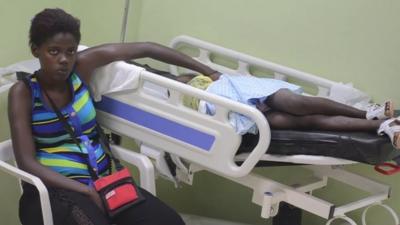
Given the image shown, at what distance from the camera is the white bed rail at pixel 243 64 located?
95.7 inches

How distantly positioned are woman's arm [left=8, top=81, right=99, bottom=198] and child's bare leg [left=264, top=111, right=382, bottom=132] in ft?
2.28

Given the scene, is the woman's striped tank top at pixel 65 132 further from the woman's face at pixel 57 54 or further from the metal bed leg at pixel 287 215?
the metal bed leg at pixel 287 215

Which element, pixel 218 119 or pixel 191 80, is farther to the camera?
pixel 191 80

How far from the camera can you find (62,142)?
81.0 inches

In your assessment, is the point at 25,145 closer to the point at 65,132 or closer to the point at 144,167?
the point at 65,132

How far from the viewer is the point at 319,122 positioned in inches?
77.1

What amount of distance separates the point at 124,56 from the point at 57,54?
327 millimetres

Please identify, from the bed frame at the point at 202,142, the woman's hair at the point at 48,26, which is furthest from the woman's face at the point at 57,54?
the bed frame at the point at 202,142

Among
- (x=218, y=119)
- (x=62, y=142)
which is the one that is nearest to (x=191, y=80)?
(x=218, y=119)

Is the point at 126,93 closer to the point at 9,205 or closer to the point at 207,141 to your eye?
the point at 207,141

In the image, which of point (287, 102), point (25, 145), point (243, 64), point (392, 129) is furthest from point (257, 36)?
point (25, 145)

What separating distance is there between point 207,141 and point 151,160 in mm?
342

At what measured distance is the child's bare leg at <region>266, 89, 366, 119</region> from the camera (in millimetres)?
1988

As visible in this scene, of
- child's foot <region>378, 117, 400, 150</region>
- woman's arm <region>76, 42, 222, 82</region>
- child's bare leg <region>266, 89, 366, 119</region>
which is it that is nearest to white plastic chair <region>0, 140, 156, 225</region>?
woman's arm <region>76, 42, 222, 82</region>
